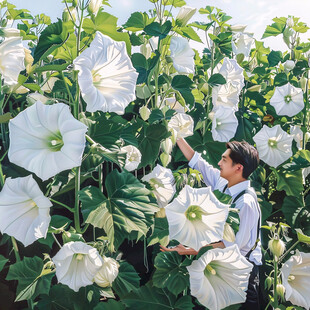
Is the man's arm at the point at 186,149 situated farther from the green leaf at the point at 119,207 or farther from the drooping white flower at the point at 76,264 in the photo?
the drooping white flower at the point at 76,264

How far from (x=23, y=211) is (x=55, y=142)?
24cm

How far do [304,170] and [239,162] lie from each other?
1.10m

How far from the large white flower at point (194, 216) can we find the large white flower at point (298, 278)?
0.57 m

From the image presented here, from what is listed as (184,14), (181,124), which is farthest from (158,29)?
(181,124)

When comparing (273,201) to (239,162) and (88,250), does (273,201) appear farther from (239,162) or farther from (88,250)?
(88,250)

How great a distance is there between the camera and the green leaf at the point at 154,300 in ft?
4.87

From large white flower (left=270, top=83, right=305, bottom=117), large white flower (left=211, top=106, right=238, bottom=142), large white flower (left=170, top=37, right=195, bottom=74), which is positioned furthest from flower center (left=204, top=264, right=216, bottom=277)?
large white flower (left=270, top=83, right=305, bottom=117)

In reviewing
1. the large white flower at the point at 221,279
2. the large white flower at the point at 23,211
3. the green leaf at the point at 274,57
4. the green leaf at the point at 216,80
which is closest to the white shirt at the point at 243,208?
the large white flower at the point at 221,279

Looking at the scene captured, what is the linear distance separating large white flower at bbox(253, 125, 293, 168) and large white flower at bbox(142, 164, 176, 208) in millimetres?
1095

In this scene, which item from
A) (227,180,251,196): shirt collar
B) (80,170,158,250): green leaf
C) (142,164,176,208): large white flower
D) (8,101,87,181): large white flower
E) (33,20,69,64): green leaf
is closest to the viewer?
(8,101,87,181): large white flower

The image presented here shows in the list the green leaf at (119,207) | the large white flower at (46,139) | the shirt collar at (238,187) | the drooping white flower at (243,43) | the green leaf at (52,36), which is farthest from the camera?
the drooping white flower at (243,43)

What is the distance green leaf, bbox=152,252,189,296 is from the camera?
1445 millimetres

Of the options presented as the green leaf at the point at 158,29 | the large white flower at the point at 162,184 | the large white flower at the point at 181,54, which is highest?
the green leaf at the point at 158,29

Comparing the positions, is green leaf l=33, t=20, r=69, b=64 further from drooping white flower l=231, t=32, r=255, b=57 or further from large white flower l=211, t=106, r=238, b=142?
drooping white flower l=231, t=32, r=255, b=57
